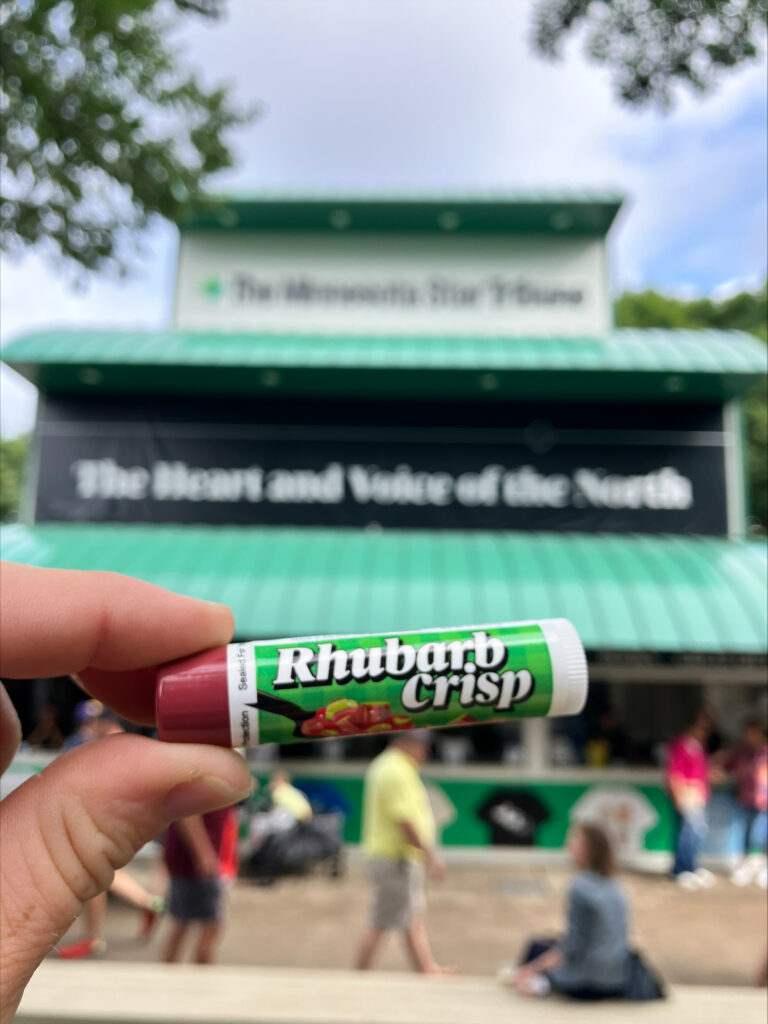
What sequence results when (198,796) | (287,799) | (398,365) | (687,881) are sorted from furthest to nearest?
(398,365), (687,881), (287,799), (198,796)

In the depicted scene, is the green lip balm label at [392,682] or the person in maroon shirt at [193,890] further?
the person in maroon shirt at [193,890]

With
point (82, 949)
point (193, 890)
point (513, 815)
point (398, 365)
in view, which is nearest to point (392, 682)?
point (193, 890)

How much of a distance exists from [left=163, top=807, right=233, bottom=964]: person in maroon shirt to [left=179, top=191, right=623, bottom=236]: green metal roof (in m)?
8.41

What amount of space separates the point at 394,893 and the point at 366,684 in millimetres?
3971

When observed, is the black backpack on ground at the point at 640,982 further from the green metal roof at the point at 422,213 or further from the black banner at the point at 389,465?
the green metal roof at the point at 422,213

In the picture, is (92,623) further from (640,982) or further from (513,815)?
(513,815)

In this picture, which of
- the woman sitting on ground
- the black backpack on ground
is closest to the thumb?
the woman sitting on ground

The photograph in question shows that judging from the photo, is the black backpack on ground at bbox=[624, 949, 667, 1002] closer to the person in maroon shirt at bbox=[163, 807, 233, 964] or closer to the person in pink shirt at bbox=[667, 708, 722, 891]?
the person in maroon shirt at bbox=[163, 807, 233, 964]

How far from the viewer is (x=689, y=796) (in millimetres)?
7902

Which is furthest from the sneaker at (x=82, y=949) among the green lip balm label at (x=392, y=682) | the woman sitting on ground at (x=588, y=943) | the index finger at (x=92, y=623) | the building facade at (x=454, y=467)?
the green lip balm label at (x=392, y=682)

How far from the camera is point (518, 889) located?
317 inches

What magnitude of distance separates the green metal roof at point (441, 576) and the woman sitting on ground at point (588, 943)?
323 centimetres

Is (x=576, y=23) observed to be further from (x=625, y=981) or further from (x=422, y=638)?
(x=625, y=981)

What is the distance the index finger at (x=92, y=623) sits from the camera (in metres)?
1.70
